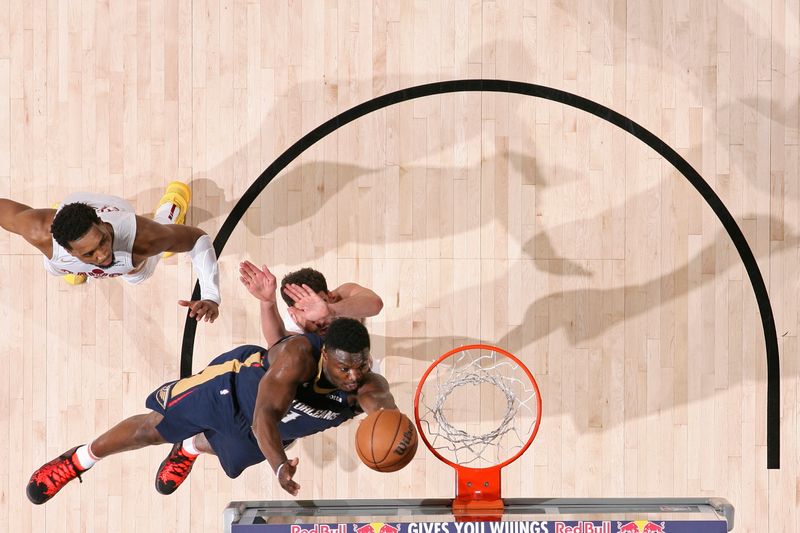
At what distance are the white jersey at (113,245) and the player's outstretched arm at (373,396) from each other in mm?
1630

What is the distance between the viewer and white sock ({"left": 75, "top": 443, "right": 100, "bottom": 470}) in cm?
471

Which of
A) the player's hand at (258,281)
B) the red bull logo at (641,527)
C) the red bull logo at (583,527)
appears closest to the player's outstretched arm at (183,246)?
the player's hand at (258,281)

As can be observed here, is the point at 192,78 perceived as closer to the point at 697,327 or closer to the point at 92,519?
the point at 92,519

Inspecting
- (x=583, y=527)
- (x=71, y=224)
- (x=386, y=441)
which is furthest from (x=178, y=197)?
(x=583, y=527)

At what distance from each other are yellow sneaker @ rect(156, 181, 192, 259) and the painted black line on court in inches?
11.1

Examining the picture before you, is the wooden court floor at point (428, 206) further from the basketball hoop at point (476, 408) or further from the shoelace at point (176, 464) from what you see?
the shoelace at point (176, 464)

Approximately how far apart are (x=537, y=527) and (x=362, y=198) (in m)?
2.53

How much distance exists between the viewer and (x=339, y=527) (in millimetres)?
3627

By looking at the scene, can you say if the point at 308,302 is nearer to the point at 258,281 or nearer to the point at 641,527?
the point at 258,281

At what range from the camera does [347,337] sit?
364cm

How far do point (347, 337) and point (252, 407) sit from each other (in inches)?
36.5

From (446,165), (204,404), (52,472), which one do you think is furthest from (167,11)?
(52,472)

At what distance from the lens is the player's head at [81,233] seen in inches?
158

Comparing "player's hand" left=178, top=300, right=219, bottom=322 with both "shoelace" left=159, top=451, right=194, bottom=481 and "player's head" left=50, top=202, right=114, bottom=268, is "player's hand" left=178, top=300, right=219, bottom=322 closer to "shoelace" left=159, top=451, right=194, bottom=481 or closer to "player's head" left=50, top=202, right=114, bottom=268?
"player's head" left=50, top=202, right=114, bottom=268
